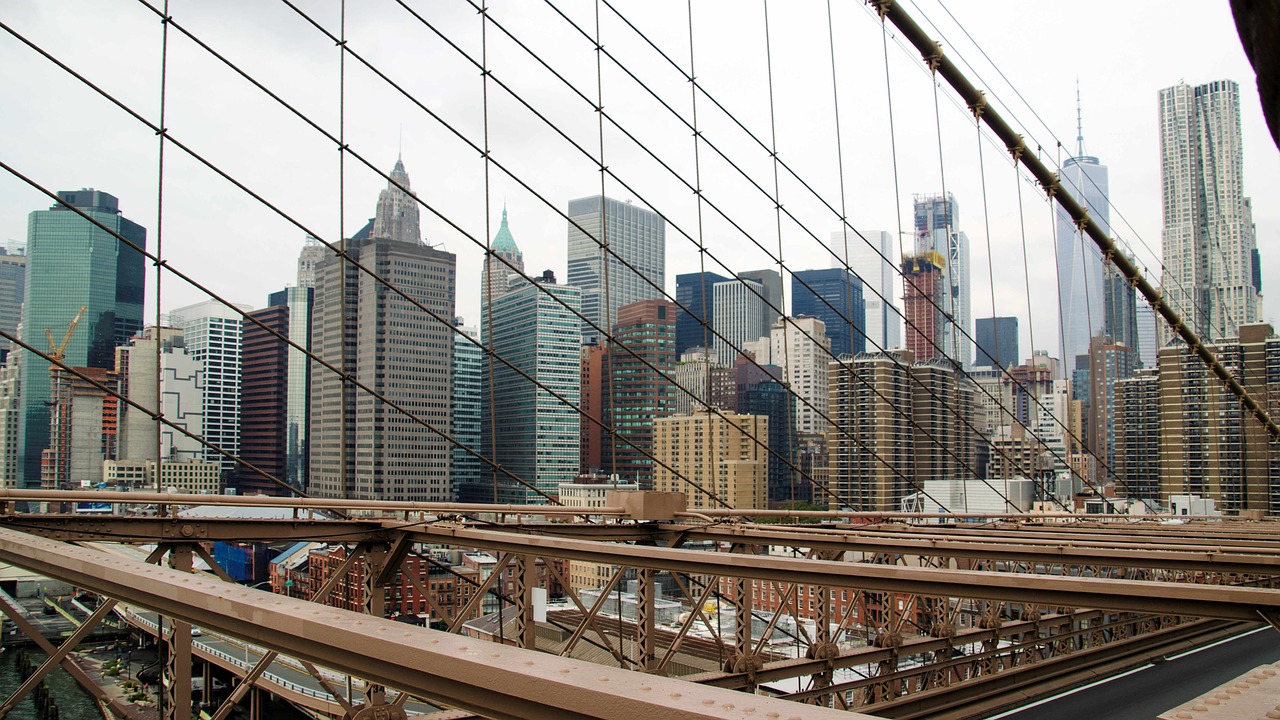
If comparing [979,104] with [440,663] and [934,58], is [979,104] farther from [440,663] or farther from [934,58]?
[440,663]

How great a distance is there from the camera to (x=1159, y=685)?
10516 mm

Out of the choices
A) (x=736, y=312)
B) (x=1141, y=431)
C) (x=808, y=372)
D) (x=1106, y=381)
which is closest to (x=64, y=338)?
(x=1141, y=431)

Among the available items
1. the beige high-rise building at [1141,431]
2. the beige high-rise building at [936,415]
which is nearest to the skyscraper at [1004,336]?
the beige high-rise building at [1141,431]

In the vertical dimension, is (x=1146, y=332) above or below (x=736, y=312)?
below

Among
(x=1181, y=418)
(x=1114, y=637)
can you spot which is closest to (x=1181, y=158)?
(x=1181, y=418)

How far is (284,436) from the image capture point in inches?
513

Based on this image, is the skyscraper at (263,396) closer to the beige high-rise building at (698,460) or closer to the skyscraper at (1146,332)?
the beige high-rise building at (698,460)

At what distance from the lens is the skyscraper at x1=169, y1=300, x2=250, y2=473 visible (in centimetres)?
1238

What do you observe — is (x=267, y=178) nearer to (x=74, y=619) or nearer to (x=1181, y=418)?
(x=74, y=619)

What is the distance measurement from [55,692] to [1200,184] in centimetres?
11646

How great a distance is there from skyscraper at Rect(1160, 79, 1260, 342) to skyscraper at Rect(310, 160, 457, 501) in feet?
320

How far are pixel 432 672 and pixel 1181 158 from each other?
156 metres

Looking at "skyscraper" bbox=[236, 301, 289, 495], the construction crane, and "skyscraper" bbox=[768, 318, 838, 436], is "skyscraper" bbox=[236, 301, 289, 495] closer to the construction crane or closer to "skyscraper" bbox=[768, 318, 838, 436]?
the construction crane

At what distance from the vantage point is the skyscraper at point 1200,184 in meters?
104
